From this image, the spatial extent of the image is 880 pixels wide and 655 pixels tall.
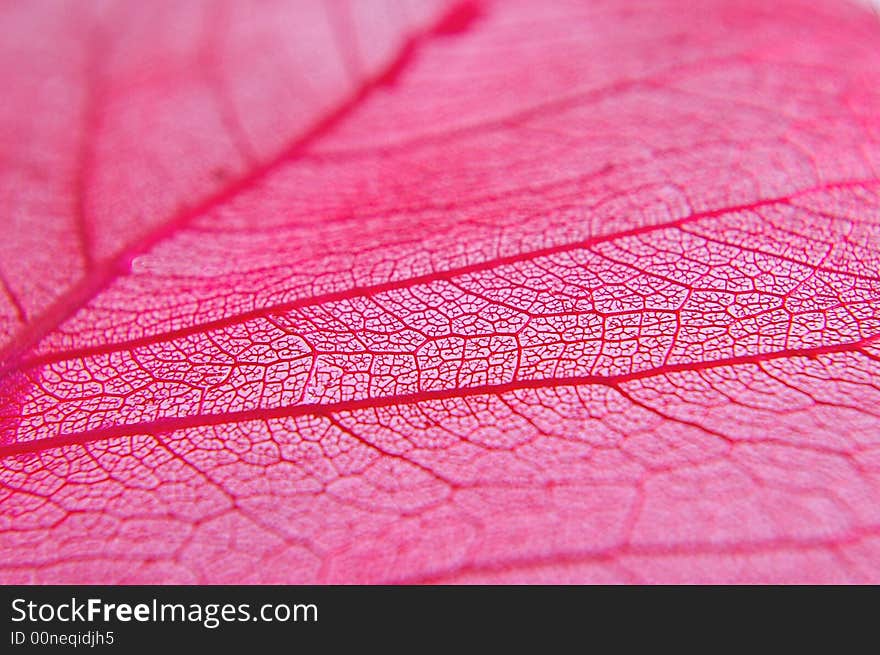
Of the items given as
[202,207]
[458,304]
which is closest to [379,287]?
[458,304]

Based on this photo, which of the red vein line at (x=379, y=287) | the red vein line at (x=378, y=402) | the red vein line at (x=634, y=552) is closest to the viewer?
the red vein line at (x=634, y=552)

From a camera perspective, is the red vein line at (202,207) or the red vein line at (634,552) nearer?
the red vein line at (634,552)

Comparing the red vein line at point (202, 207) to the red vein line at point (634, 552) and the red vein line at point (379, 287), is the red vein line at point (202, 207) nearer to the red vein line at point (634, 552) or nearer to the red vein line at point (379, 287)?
the red vein line at point (379, 287)

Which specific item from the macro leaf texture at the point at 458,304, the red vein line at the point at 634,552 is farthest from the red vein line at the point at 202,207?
the red vein line at the point at 634,552

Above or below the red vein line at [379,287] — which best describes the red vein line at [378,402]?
below

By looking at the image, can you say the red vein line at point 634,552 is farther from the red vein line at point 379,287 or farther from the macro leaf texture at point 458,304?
the red vein line at point 379,287

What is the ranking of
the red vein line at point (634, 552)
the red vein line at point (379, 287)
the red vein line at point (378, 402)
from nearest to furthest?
the red vein line at point (634, 552) < the red vein line at point (378, 402) < the red vein line at point (379, 287)

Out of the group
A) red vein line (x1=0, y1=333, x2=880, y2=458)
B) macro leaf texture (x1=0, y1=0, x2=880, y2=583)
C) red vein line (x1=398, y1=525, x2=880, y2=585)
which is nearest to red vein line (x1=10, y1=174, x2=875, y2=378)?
macro leaf texture (x1=0, y1=0, x2=880, y2=583)

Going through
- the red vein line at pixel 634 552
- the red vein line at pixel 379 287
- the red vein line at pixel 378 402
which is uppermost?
the red vein line at pixel 379 287
